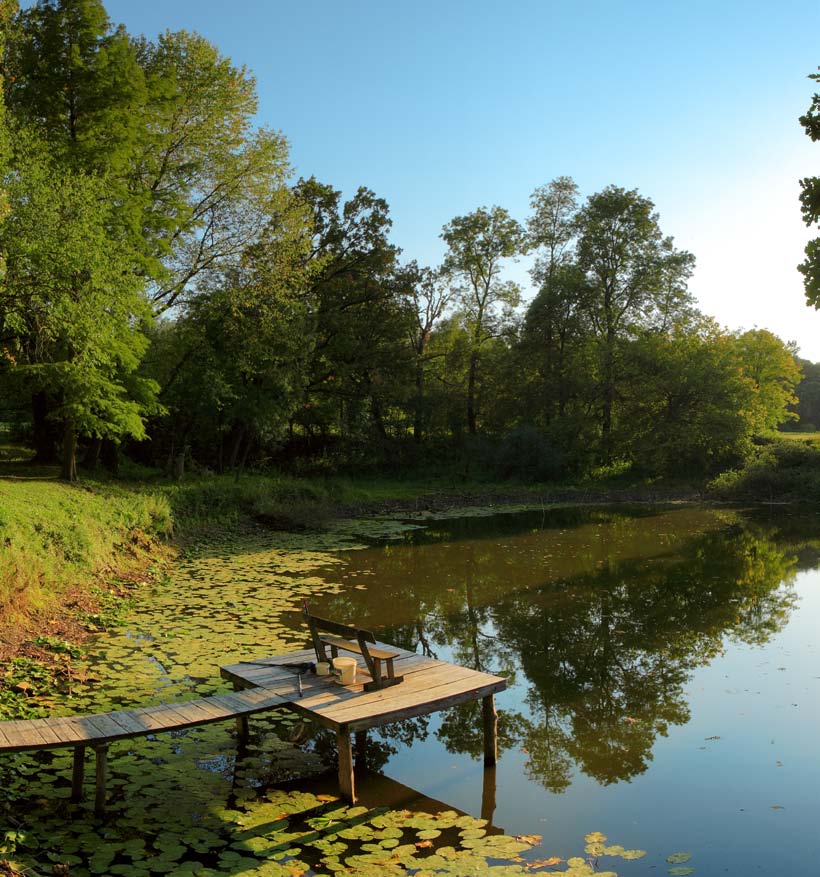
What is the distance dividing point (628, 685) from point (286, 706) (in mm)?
4417

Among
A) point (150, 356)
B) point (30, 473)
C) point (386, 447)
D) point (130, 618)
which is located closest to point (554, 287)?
point (386, 447)

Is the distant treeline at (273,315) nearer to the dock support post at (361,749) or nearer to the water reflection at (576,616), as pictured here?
the water reflection at (576,616)

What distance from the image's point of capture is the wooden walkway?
5426 mm

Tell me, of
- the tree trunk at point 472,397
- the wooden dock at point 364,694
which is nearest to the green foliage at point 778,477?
the tree trunk at point 472,397

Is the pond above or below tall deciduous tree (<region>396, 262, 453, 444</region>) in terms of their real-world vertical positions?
below

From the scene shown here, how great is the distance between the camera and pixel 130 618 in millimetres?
10875

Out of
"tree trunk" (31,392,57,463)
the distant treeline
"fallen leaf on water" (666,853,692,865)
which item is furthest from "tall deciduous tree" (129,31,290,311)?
"fallen leaf on water" (666,853,692,865)

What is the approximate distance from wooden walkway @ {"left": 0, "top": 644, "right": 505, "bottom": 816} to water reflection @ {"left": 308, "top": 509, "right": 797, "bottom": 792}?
0.82 m

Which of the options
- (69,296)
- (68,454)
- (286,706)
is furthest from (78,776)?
(68,454)

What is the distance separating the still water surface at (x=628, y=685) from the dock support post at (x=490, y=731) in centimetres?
15

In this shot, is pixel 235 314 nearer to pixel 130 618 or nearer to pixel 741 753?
pixel 130 618

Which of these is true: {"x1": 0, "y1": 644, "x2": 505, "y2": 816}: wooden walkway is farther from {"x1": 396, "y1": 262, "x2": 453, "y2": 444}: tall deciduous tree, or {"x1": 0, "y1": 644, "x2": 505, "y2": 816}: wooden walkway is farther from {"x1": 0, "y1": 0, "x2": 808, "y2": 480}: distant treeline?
{"x1": 396, "y1": 262, "x2": 453, "y2": 444}: tall deciduous tree

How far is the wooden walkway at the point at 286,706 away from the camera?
17.8ft

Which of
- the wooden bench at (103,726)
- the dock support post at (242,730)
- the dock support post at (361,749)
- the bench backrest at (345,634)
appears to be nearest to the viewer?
the wooden bench at (103,726)
